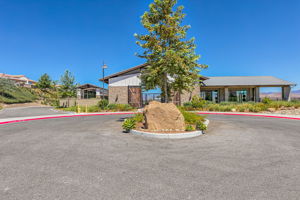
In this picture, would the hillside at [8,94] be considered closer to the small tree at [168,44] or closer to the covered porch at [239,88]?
the small tree at [168,44]

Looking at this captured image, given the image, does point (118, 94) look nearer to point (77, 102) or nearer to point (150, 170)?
point (77, 102)

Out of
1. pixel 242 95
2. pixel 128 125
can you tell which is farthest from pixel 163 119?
pixel 242 95

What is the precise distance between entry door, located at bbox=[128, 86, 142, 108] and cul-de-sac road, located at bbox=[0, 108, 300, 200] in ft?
55.0

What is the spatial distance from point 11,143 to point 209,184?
7335 mm

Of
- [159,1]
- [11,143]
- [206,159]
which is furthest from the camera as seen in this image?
[159,1]

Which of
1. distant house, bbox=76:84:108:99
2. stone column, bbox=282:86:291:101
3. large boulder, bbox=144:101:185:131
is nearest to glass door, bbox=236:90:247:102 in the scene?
stone column, bbox=282:86:291:101

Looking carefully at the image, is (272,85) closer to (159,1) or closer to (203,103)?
(203,103)

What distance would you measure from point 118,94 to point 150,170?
20.0 meters

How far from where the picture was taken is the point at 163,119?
287 inches

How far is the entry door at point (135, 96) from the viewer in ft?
73.3

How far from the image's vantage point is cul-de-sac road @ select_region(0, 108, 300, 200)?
261 centimetres

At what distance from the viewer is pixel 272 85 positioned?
78.5ft

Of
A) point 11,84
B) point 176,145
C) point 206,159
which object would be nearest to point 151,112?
point 176,145

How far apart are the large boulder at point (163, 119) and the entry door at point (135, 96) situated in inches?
589
